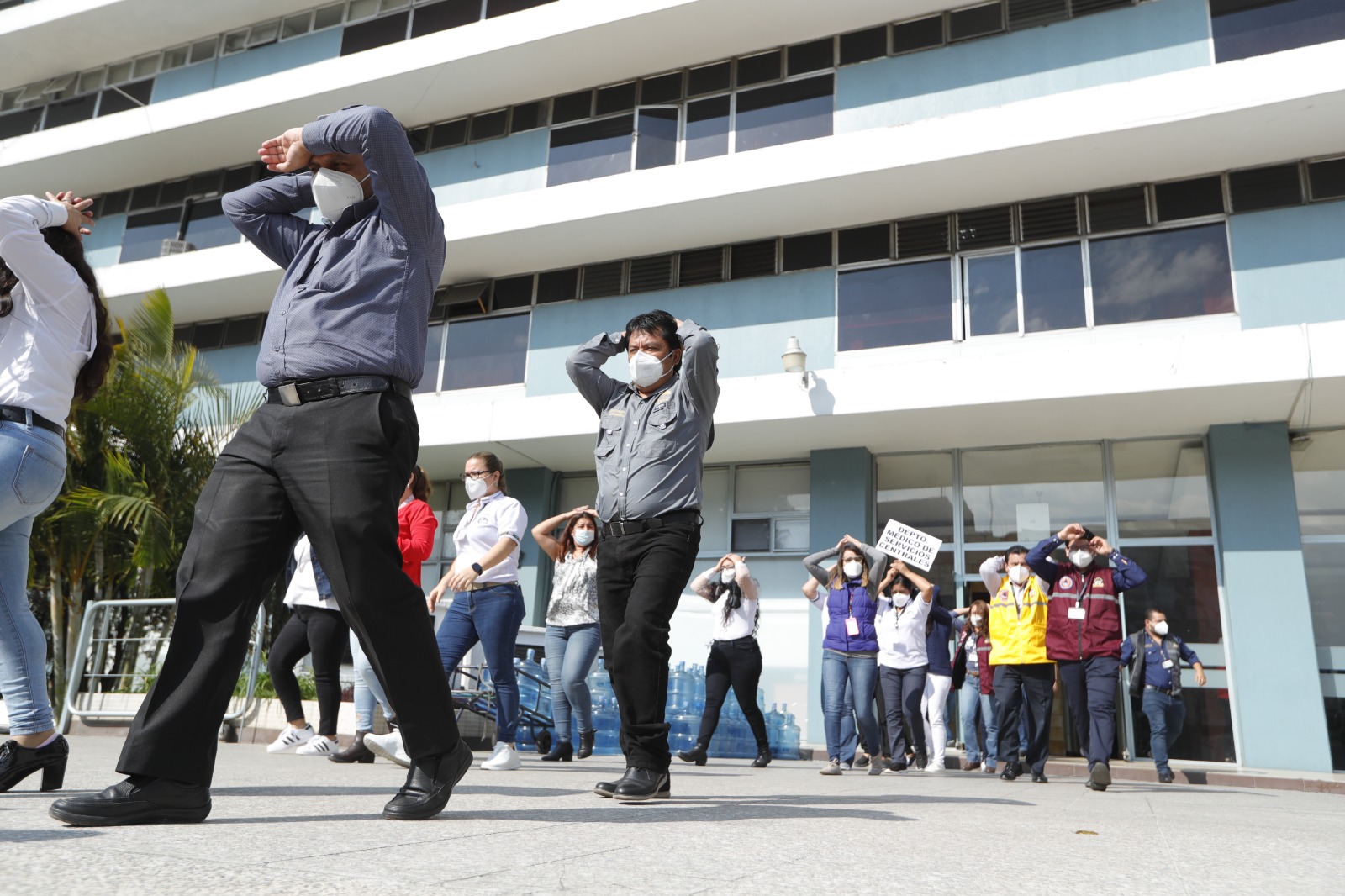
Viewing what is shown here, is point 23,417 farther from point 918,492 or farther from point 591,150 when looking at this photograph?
point 591,150

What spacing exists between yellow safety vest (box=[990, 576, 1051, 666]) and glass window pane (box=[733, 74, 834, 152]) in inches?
327

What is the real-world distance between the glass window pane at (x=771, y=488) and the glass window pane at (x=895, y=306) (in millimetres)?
1872

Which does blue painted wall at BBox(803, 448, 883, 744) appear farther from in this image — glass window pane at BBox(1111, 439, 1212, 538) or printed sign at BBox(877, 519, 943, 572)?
glass window pane at BBox(1111, 439, 1212, 538)

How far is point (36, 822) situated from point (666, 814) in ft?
5.59

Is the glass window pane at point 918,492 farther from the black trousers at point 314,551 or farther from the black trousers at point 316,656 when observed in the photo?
the black trousers at point 314,551

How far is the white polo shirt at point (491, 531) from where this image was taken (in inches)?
240

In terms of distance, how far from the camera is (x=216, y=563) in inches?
105

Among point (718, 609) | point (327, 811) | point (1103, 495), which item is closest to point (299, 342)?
point (327, 811)

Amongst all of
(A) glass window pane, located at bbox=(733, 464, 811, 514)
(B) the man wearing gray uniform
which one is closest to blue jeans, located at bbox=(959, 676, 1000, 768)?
(A) glass window pane, located at bbox=(733, 464, 811, 514)

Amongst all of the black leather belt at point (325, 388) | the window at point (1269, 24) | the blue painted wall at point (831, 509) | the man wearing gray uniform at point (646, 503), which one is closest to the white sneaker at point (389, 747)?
the man wearing gray uniform at point (646, 503)

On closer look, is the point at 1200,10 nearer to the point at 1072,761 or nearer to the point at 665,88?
the point at 665,88

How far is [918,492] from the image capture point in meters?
13.3

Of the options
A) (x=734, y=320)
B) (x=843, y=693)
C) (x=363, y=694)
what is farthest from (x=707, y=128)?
(x=363, y=694)

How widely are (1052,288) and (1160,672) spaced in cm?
487
